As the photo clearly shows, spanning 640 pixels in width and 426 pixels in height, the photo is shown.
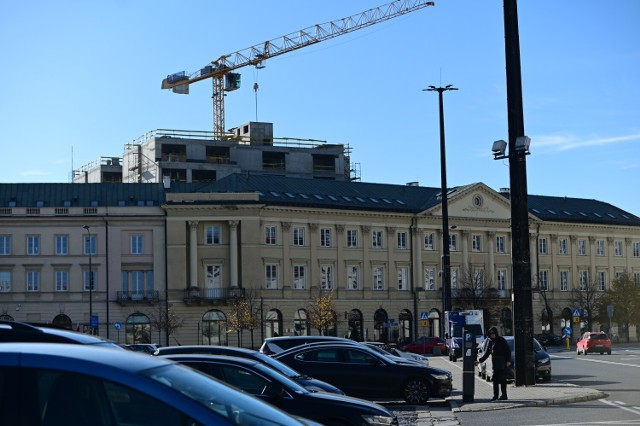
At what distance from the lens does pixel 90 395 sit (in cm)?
656

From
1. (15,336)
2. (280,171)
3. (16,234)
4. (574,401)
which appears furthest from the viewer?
(280,171)

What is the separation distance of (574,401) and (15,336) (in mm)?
18254

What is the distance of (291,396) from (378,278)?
81733 millimetres

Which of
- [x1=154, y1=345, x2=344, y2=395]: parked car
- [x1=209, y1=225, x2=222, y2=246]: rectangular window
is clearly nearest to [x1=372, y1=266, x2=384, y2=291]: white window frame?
[x1=209, y1=225, x2=222, y2=246]: rectangular window

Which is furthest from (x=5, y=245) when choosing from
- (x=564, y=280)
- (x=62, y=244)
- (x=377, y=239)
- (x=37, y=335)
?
(x=37, y=335)

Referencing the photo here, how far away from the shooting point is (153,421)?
6523 millimetres

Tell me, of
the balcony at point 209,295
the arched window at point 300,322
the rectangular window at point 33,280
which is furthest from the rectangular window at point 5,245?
the arched window at point 300,322

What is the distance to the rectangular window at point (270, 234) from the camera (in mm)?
90637

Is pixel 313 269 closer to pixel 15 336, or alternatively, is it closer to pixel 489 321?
pixel 489 321

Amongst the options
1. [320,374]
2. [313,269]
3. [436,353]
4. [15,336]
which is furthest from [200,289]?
[15,336]

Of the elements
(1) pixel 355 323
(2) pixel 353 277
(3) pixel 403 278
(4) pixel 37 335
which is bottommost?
(1) pixel 355 323

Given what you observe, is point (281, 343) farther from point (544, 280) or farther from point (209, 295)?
point (544, 280)

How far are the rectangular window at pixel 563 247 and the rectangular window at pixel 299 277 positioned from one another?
29.9 meters

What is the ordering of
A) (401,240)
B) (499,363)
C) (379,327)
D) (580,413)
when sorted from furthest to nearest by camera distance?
(401,240) < (379,327) < (499,363) < (580,413)
